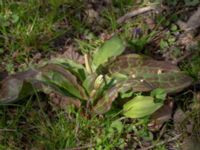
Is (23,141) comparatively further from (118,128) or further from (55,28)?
(55,28)

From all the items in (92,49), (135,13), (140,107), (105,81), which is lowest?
(140,107)

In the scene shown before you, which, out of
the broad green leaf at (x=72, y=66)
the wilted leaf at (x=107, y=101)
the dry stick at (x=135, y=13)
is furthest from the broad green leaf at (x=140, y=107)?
the dry stick at (x=135, y=13)

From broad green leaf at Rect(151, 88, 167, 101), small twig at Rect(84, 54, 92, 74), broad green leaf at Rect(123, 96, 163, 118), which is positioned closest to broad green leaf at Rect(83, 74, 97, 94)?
small twig at Rect(84, 54, 92, 74)

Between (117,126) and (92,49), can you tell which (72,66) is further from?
(117,126)

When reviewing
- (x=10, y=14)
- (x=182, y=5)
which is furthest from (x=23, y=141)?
(x=182, y=5)

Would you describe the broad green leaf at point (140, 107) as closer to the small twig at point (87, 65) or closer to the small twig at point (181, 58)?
the small twig at point (87, 65)

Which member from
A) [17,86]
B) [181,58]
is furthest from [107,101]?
[181,58]
